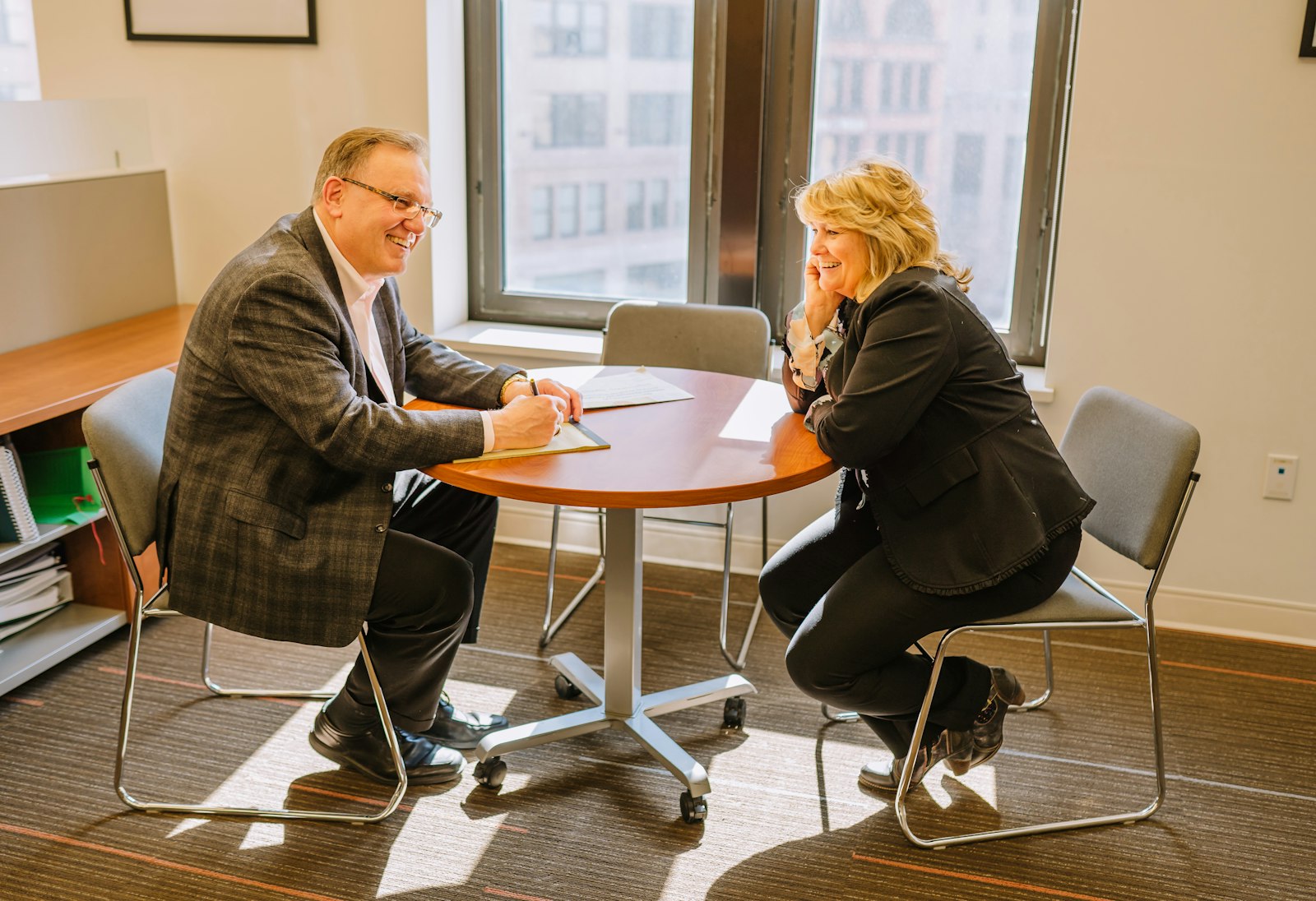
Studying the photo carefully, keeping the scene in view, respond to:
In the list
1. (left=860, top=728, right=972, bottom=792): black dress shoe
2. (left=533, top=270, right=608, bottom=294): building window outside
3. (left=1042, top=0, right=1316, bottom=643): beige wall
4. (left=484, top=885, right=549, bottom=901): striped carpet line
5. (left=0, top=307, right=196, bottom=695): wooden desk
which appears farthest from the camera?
(left=533, top=270, right=608, bottom=294): building window outside

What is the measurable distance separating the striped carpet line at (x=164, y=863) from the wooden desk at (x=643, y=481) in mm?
445

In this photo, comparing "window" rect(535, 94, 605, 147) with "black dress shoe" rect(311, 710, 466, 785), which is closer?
"black dress shoe" rect(311, 710, 466, 785)

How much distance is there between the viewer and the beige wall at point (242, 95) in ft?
11.4

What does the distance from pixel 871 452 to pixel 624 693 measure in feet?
2.78

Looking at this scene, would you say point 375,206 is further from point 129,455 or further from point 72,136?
point 72,136

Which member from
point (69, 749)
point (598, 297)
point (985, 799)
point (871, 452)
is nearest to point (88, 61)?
point (598, 297)

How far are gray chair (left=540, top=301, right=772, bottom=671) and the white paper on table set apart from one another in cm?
39

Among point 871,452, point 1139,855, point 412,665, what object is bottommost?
point 1139,855

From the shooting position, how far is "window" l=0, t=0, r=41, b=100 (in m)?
4.09

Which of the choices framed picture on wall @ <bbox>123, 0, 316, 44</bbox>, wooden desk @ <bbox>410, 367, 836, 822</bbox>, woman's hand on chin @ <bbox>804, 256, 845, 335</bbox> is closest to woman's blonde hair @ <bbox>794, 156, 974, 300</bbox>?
woman's hand on chin @ <bbox>804, 256, 845, 335</bbox>

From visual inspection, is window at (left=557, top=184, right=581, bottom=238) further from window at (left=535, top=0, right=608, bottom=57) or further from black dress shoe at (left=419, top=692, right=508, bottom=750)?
black dress shoe at (left=419, top=692, right=508, bottom=750)

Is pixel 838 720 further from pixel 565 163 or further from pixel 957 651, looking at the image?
pixel 565 163

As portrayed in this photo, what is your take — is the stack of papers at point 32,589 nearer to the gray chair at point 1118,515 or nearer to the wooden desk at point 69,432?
the wooden desk at point 69,432

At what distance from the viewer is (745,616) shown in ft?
10.8
